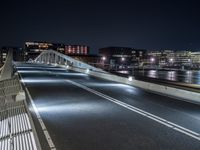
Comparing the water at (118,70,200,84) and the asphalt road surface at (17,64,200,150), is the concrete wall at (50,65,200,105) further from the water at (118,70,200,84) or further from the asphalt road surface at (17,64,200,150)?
the water at (118,70,200,84)

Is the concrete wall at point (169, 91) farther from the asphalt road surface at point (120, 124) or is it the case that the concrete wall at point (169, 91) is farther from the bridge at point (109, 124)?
the asphalt road surface at point (120, 124)

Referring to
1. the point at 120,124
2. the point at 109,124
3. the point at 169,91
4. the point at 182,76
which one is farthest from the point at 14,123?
the point at 182,76

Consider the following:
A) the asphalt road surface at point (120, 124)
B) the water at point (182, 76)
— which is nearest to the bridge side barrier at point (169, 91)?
the asphalt road surface at point (120, 124)

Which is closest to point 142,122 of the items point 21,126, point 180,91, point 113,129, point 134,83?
point 113,129

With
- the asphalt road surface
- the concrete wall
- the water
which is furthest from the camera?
the water

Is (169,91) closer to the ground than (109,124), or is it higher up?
higher up

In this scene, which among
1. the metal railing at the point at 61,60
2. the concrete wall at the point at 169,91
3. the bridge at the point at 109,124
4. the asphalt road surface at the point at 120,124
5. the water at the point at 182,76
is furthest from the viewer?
the metal railing at the point at 61,60

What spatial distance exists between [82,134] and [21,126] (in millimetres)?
1904

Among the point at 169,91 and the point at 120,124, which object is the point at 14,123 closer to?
Answer: the point at 120,124

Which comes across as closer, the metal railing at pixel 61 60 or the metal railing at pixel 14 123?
the metal railing at pixel 14 123

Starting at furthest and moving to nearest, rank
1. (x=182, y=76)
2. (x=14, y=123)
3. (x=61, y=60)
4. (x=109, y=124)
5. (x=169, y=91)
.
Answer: (x=61, y=60)
(x=182, y=76)
(x=169, y=91)
(x=109, y=124)
(x=14, y=123)

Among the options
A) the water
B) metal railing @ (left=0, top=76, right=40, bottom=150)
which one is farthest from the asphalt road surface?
the water

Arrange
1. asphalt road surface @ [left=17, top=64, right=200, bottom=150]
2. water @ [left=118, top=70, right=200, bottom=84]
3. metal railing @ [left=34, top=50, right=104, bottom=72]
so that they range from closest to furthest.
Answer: asphalt road surface @ [left=17, top=64, right=200, bottom=150] → water @ [left=118, top=70, right=200, bottom=84] → metal railing @ [left=34, top=50, right=104, bottom=72]

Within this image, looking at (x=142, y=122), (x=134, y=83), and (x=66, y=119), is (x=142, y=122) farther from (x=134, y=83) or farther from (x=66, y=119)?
(x=134, y=83)
